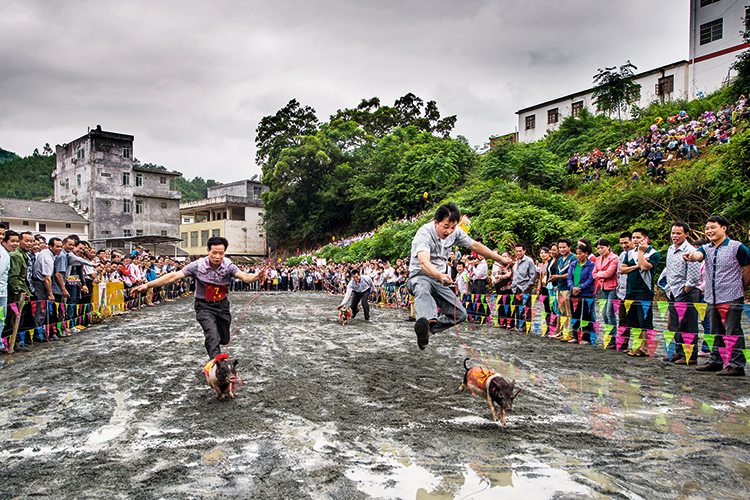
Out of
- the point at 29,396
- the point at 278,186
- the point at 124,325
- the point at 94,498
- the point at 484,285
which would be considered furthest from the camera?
the point at 278,186

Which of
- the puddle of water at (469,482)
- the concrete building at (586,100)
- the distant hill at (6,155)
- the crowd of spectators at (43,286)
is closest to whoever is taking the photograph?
the puddle of water at (469,482)

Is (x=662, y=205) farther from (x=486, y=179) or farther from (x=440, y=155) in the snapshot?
(x=440, y=155)

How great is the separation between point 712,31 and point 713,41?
2.09ft

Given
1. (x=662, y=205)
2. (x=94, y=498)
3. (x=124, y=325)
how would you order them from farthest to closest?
(x=662, y=205), (x=124, y=325), (x=94, y=498)

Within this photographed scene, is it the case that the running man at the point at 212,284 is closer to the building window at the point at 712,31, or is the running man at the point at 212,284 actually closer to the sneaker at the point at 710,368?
the sneaker at the point at 710,368

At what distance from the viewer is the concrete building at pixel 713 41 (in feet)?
96.5

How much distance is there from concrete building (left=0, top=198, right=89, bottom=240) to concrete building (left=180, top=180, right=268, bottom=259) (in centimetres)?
1369

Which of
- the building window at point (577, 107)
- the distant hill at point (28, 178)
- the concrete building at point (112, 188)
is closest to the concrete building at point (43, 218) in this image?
the concrete building at point (112, 188)

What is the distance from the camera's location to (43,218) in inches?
1788

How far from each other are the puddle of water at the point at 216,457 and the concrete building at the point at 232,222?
5334cm

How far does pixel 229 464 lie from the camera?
3574mm

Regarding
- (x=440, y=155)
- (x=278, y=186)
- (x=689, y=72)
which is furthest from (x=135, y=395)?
(x=278, y=186)

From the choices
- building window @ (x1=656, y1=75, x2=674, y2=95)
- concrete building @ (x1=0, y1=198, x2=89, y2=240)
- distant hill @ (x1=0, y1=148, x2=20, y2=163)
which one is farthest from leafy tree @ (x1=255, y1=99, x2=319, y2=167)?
distant hill @ (x1=0, y1=148, x2=20, y2=163)

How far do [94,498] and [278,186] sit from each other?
45323mm
